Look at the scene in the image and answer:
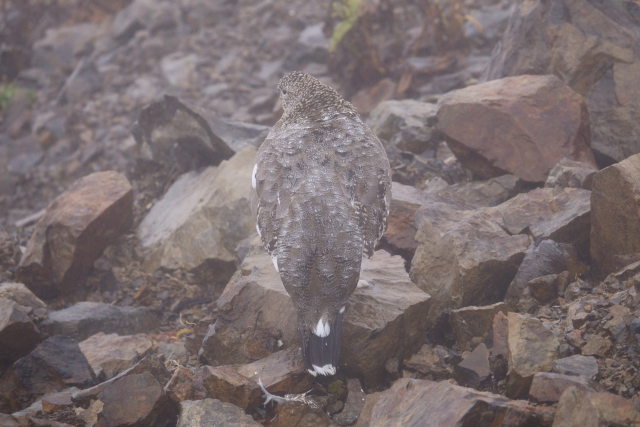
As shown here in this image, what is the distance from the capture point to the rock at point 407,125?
8.04 m

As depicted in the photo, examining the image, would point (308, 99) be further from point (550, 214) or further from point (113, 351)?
point (113, 351)

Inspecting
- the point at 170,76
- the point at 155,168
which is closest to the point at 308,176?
the point at 155,168

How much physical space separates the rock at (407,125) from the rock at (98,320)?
3.42 meters

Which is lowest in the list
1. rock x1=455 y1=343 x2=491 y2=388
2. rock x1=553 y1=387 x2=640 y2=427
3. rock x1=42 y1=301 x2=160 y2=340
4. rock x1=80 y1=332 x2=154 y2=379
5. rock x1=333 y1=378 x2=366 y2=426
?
rock x1=42 y1=301 x2=160 y2=340

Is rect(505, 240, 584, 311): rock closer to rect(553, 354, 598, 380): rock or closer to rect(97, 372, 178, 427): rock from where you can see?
rect(553, 354, 598, 380): rock

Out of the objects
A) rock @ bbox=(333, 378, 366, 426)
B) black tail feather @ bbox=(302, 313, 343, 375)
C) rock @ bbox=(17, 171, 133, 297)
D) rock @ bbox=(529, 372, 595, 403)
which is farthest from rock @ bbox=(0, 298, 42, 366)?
rock @ bbox=(529, 372, 595, 403)

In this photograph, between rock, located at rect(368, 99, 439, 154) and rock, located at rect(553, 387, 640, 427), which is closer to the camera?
rock, located at rect(553, 387, 640, 427)

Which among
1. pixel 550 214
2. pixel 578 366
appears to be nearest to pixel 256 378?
pixel 578 366

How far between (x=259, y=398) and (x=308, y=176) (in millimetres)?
1719

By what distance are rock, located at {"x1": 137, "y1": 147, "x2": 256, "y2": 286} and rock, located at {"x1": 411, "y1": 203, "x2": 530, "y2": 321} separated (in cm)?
218

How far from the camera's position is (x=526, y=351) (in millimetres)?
4426

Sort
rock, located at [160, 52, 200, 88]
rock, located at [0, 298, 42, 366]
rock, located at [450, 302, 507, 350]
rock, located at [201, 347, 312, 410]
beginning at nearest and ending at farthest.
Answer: rock, located at [201, 347, 312, 410] → rock, located at [450, 302, 507, 350] → rock, located at [0, 298, 42, 366] → rock, located at [160, 52, 200, 88]

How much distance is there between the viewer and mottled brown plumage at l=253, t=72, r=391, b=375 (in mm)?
4910

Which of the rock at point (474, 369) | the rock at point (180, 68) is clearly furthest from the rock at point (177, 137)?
the rock at point (474, 369)
